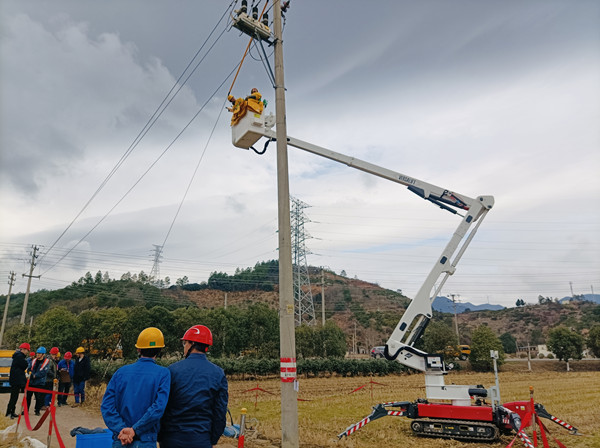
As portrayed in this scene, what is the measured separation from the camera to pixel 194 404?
377 cm

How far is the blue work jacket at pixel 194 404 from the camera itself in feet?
12.3

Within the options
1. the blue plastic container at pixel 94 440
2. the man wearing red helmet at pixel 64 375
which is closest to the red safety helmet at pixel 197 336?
the blue plastic container at pixel 94 440

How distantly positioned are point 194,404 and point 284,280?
3979mm

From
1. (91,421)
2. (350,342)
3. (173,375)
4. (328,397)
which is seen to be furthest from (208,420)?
(350,342)

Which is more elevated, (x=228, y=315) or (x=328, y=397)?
(x=228, y=315)

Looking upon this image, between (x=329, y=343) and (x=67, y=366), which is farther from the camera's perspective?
(x=329, y=343)

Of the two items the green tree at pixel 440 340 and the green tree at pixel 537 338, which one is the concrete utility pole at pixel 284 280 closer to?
the green tree at pixel 440 340

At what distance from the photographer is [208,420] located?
152 inches

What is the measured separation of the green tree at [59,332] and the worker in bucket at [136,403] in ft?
115

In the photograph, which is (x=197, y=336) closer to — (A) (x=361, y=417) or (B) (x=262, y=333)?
(A) (x=361, y=417)

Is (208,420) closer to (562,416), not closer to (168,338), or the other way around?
(562,416)

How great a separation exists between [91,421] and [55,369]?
2452 mm

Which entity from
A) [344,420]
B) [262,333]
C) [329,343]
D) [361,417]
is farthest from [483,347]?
[344,420]

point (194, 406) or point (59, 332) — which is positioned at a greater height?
point (59, 332)
